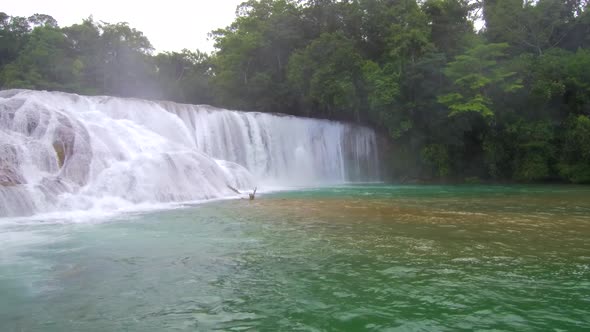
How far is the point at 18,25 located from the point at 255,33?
900 inches

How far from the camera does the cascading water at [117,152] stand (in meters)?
10.8

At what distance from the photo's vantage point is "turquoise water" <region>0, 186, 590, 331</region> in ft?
12.0

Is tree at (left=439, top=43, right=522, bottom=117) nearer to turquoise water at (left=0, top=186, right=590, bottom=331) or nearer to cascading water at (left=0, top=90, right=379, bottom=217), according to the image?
cascading water at (left=0, top=90, right=379, bottom=217)

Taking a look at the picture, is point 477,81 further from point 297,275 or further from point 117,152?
point 297,275

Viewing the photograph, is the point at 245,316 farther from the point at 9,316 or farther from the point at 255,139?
the point at 255,139

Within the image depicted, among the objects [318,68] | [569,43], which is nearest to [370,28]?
[318,68]

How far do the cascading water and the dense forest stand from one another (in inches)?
280

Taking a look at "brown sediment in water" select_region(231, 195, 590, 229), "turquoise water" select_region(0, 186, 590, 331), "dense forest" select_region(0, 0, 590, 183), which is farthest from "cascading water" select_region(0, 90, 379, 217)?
"dense forest" select_region(0, 0, 590, 183)

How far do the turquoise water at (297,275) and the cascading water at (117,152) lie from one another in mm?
2202

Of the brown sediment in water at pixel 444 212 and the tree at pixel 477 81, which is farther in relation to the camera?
the tree at pixel 477 81

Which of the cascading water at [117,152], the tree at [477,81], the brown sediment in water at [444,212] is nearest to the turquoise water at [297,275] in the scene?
the brown sediment in water at [444,212]

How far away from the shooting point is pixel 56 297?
4242 mm

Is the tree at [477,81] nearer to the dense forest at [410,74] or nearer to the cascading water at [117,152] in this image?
the dense forest at [410,74]

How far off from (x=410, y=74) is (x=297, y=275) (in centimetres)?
2147
